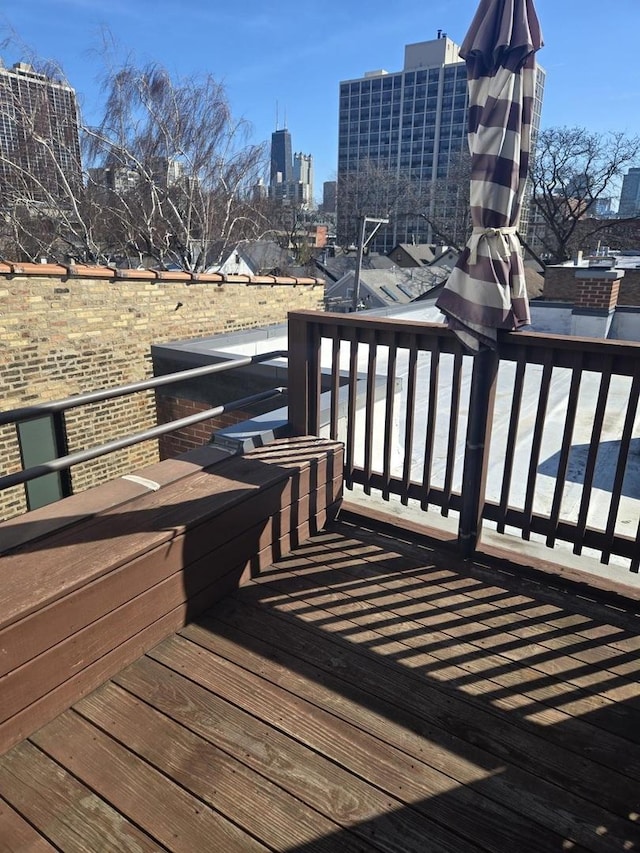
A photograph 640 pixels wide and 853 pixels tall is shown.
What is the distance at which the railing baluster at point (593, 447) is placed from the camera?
83.7 inches

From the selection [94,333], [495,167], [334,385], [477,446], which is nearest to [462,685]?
[477,446]

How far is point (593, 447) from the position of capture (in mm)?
2211

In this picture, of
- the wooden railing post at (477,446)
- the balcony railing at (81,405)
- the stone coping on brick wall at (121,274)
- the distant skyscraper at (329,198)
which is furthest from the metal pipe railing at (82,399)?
the distant skyscraper at (329,198)

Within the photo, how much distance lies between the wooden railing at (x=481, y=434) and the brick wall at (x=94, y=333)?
5.35m

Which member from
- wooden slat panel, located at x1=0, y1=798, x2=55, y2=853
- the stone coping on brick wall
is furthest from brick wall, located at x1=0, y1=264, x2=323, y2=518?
wooden slat panel, located at x1=0, y1=798, x2=55, y2=853

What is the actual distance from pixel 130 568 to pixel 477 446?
60.7 inches

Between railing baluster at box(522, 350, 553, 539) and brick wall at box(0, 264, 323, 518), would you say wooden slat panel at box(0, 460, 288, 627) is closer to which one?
railing baluster at box(522, 350, 553, 539)

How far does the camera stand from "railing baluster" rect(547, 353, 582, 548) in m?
2.19

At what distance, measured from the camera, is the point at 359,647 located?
2.04 m

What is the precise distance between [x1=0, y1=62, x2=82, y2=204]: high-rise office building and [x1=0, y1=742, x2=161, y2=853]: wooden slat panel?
16.9m

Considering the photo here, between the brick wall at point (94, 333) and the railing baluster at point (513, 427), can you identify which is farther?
the brick wall at point (94, 333)

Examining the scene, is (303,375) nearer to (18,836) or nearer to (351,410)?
(351,410)

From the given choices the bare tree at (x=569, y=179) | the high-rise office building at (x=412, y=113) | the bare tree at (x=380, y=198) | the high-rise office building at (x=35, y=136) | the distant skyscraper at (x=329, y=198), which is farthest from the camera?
the high-rise office building at (x=412, y=113)

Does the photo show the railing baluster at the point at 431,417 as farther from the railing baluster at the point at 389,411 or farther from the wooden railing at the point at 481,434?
the railing baluster at the point at 389,411
